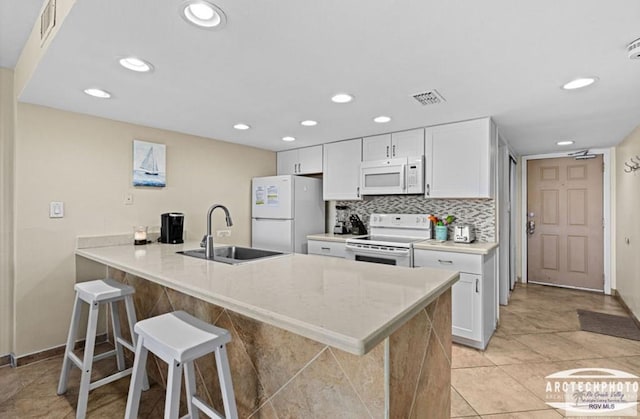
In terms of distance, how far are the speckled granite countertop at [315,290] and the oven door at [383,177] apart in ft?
5.38

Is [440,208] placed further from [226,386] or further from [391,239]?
[226,386]

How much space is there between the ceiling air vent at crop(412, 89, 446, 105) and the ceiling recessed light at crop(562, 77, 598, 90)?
2.50 feet

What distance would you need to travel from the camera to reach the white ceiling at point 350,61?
1.31m

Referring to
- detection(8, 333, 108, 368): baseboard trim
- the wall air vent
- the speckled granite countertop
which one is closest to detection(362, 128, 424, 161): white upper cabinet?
the wall air vent

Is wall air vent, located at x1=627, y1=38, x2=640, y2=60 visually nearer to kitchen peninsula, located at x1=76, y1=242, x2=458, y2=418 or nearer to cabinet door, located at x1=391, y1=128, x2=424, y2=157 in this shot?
kitchen peninsula, located at x1=76, y1=242, x2=458, y2=418

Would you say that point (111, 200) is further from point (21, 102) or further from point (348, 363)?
point (348, 363)

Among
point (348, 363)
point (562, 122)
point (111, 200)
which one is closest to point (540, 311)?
point (562, 122)

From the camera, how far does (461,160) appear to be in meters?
2.93

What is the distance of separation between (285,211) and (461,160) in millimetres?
2046

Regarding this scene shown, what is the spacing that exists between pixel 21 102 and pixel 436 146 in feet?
11.5

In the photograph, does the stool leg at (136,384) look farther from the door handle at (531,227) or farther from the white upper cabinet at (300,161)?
the door handle at (531,227)

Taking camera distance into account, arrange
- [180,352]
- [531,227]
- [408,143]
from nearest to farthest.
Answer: [180,352] → [408,143] → [531,227]

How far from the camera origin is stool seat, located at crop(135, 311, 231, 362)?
1.25 meters

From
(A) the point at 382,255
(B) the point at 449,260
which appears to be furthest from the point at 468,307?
(A) the point at 382,255
